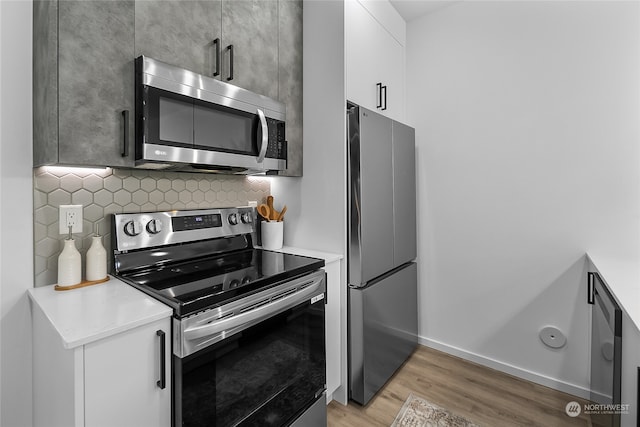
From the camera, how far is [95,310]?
0.99 metres

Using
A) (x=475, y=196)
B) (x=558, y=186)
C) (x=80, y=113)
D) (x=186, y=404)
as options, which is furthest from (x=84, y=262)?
(x=558, y=186)

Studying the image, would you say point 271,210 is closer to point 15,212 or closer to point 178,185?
point 178,185

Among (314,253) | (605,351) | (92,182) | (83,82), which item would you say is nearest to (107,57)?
(83,82)

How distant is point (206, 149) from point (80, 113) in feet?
1.51

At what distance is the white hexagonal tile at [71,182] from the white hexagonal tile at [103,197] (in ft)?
0.23

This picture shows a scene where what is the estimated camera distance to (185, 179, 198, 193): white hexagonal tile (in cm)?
171

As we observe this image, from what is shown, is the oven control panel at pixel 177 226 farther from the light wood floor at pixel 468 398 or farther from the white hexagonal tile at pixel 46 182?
the light wood floor at pixel 468 398

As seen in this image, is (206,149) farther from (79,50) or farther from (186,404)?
(186,404)

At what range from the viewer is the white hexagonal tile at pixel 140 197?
1501 mm

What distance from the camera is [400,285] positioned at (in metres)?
2.19

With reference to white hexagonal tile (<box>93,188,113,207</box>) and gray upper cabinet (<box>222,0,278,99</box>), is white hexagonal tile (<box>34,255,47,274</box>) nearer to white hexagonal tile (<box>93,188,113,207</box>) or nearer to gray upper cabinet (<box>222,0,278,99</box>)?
white hexagonal tile (<box>93,188,113,207</box>)

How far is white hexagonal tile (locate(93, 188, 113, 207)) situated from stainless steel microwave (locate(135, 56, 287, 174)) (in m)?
0.26

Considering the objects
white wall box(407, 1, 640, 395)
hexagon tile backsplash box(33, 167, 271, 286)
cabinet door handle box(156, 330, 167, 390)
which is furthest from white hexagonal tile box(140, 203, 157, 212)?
white wall box(407, 1, 640, 395)

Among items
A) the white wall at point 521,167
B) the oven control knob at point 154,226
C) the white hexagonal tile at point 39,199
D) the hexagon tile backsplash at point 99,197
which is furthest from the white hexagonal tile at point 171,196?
the white wall at point 521,167
